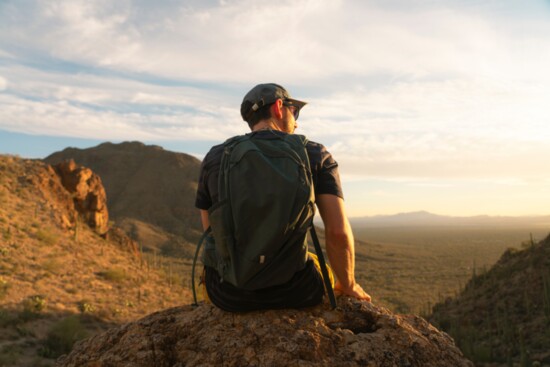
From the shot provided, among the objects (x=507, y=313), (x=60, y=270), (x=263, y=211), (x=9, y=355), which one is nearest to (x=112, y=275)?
(x=60, y=270)

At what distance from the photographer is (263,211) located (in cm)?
220

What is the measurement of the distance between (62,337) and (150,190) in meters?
58.9

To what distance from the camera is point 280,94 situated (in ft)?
9.05

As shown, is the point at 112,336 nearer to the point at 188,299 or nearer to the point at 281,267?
the point at 281,267

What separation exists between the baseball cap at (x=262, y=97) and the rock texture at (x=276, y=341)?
1289mm

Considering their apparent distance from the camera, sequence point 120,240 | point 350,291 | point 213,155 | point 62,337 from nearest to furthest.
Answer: point 213,155, point 350,291, point 62,337, point 120,240

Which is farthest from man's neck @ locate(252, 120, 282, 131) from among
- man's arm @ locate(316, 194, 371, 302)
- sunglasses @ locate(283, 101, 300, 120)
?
man's arm @ locate(316, 194, 371, 302)

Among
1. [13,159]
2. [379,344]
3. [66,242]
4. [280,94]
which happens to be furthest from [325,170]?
[13,159]

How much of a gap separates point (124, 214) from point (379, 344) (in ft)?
203

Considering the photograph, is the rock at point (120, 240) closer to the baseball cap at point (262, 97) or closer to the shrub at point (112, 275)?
the shrub at point (112, 275)

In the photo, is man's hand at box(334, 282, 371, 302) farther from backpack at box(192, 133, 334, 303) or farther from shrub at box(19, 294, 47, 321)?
shrub at box(19, 294, 47, 321)

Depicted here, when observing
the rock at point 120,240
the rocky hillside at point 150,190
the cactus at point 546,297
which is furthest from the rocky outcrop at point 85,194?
the rocky hillside at point 150,190

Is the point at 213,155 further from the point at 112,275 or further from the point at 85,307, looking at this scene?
the point at 112,275

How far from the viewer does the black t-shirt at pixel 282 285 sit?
253 centimetres
